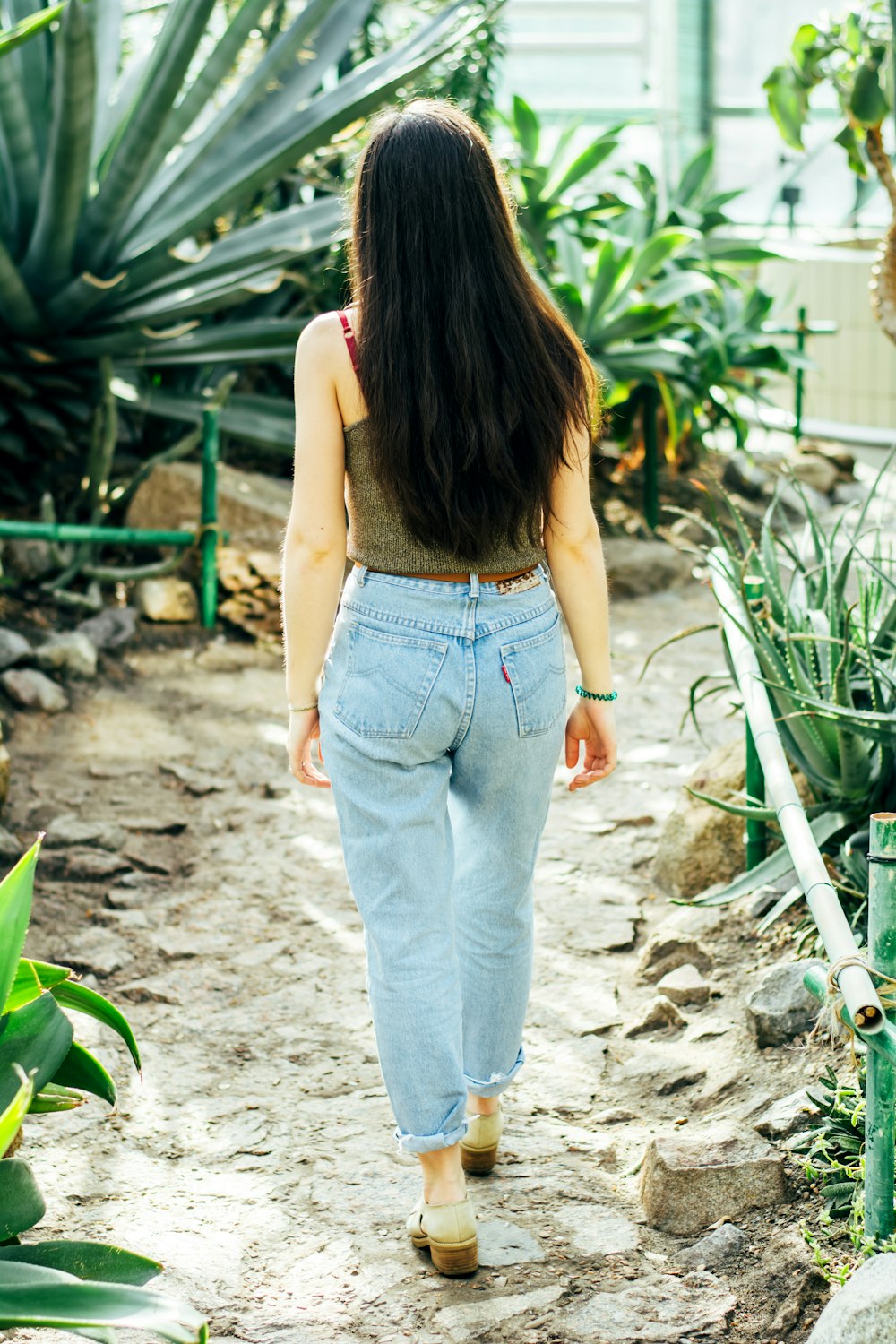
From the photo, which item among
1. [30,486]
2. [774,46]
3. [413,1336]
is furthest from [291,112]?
[774,46]

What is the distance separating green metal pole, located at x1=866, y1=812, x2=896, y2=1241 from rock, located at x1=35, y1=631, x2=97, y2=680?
9.79 feet

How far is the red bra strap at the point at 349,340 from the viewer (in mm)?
1795

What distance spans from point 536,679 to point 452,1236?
75 cm

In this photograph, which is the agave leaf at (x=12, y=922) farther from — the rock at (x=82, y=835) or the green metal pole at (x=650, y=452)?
the green metal pole at (x=650, y=452)

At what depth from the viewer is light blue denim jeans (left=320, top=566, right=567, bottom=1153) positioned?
5.99 feet

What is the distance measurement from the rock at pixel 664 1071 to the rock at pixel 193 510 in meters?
2.86

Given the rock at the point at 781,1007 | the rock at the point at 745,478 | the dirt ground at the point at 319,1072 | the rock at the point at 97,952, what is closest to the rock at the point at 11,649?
the dirt ground at the point at 319,1072

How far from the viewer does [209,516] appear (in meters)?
4.60

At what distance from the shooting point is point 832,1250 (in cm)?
183

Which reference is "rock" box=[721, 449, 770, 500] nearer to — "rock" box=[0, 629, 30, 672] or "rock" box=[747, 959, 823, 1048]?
"rock" box=[0, 629, 30, 672]

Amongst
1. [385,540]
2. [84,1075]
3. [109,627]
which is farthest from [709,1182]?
[109,627]

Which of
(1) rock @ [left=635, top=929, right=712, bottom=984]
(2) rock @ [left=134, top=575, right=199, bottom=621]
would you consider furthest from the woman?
(2) rock @ [left=134, top=575, right=199, bottom=621]

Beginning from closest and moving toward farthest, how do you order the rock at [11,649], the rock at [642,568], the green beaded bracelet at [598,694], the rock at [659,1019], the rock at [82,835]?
the green beaded bracelet at [598,694], the rock at [659,1019], the rock at [82,835], the rock at [11,649], the rock at [642,568]

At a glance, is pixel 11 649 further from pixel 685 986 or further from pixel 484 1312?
pixel 484 1312
